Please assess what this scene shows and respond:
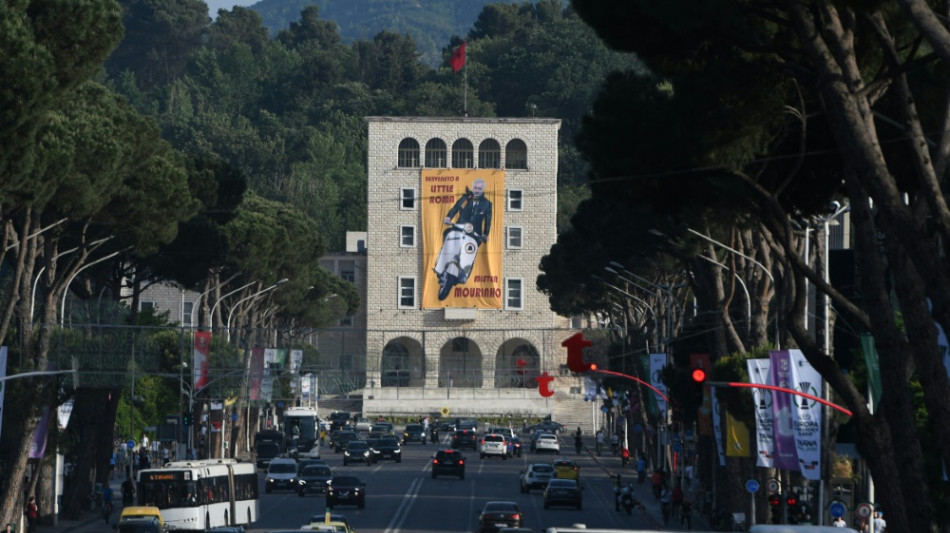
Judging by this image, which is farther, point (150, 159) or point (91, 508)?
point (91, 508)

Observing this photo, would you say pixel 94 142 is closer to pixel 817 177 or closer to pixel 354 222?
pixel 817 177

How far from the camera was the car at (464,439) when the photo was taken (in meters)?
96.3

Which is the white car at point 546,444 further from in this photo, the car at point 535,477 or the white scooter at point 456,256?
the white scooter at point 456,256

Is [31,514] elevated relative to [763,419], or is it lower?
lower

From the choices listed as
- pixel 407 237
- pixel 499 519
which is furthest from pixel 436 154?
pixel 499 519

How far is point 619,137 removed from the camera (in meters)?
29.5

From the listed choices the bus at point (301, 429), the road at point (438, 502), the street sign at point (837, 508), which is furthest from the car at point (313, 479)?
the street sign at point (837, 508)

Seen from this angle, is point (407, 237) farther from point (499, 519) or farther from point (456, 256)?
point (499, 519)

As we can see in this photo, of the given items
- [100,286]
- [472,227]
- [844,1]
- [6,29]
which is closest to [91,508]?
[100,286]

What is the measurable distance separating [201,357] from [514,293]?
66347 millimetres

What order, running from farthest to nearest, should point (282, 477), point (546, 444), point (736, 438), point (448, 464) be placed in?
point (546, 444), point (448, 464), point (282, 477), point (736, 438)

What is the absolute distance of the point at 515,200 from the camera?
131m

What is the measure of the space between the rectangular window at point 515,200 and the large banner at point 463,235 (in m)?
2.82

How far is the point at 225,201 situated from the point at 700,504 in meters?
21.6
